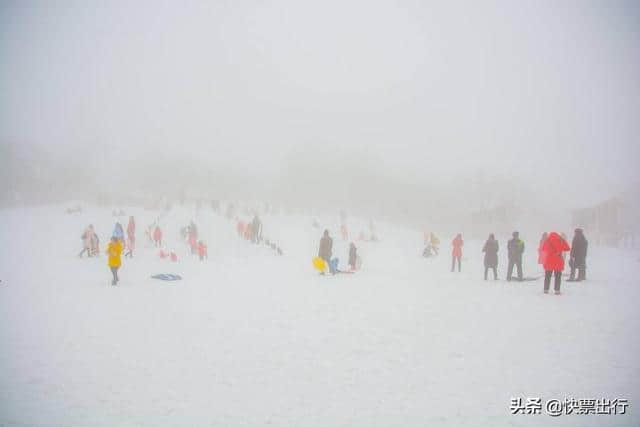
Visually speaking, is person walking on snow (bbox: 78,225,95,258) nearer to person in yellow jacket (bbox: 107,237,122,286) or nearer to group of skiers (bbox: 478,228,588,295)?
person in yellow jacket (bbox: 107,237,122,286)

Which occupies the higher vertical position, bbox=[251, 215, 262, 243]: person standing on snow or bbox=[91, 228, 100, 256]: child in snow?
bbox=[251, 215, 262, 243]: person standing on snow

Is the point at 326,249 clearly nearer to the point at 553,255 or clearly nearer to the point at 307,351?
the point at 553,255

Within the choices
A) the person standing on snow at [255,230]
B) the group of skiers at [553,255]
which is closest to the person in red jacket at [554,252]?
the group of skiers at [553,255]

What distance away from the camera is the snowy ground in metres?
5.49

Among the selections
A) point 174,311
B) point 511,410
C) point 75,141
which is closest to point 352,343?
point 511,410

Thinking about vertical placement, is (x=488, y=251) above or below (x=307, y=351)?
→ above

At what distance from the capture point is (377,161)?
71812 millimetres

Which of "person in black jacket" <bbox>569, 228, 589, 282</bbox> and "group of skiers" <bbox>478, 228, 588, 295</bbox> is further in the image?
"person in black jacket" <bbox>569, 228, 589, 282</bbox>

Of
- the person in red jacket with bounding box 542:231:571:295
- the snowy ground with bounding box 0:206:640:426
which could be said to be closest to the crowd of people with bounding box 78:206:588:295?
the person in red jacket with bounding box 542:231:571:295

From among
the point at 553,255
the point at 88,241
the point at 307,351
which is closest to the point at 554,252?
the point at 553,255

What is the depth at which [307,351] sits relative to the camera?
758cm

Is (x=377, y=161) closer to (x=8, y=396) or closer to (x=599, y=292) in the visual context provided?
(x=599, y=292)

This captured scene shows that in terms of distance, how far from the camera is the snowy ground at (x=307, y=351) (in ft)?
18.0

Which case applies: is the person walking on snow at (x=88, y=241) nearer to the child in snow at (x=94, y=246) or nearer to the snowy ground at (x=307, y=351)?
the child in snow at (x=94, y=246)
